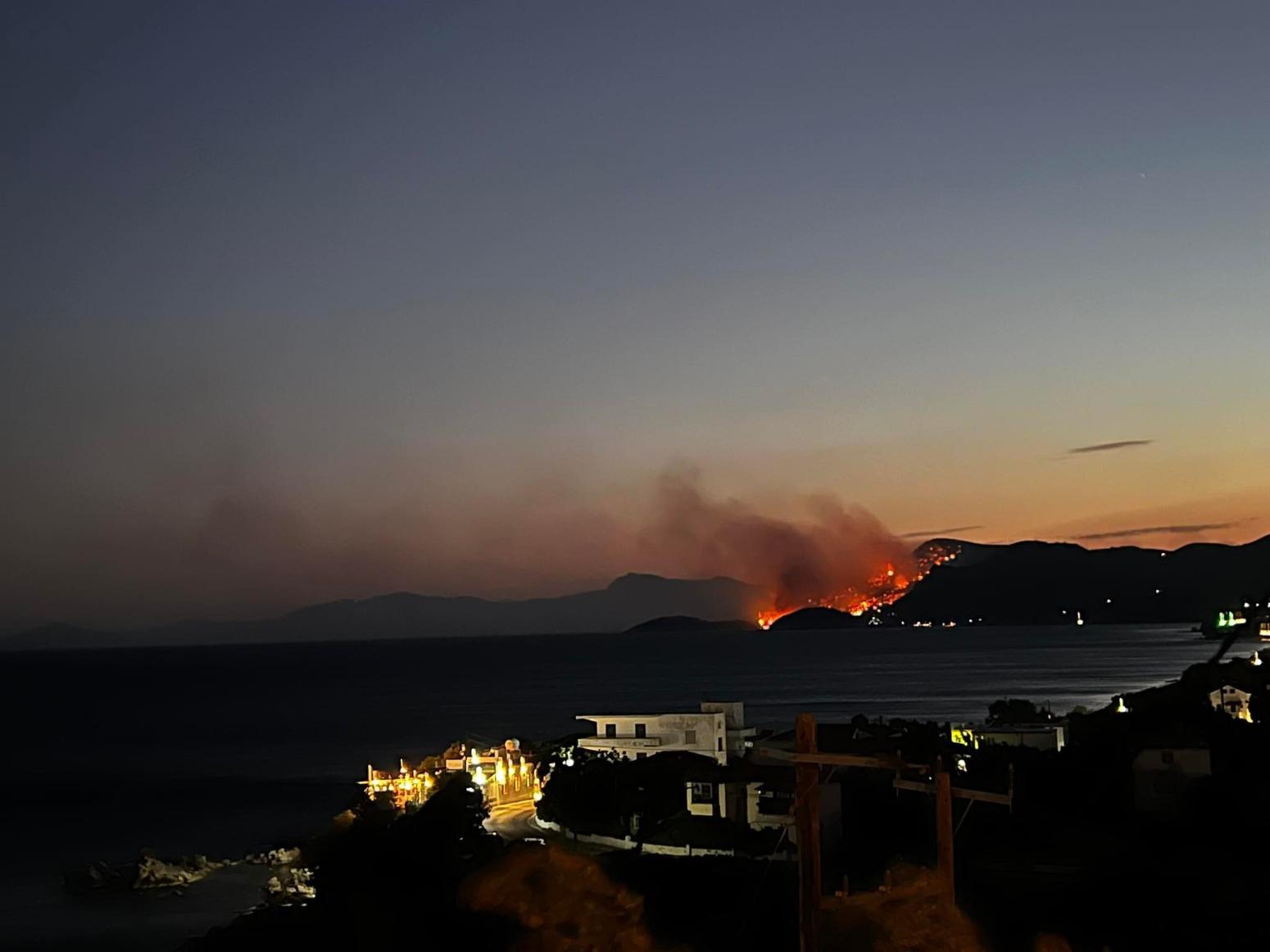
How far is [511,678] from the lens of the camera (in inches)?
4781

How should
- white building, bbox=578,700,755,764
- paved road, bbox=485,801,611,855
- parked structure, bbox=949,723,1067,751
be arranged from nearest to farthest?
paved road, bbox=485,801,611,855 → white building, bbox=578,700,755,764 → parked structure, bbox=949,723,1067,751

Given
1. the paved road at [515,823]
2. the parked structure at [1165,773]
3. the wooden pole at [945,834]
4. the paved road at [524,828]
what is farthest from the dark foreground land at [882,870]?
the paved road at [515,823]

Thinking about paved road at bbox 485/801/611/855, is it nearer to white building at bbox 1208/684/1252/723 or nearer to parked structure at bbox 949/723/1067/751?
parked structure at bbox 949/723/1067/751

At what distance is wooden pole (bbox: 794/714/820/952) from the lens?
905 centimetres

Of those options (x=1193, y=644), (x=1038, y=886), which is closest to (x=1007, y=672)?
(x=1193, y=644)

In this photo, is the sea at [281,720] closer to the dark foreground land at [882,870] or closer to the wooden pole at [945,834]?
the dark foreground land at [882,870]

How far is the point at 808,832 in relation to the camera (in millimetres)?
9070

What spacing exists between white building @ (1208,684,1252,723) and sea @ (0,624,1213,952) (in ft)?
76.1

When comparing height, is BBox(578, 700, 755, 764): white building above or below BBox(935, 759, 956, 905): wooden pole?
below

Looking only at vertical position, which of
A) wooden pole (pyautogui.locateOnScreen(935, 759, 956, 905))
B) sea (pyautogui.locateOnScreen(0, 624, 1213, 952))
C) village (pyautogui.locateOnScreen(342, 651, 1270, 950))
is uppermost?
wooden pole (pyautogui.locateOnScreen(935, 759, 956, 905))

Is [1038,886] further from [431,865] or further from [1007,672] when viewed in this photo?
[1007,672]

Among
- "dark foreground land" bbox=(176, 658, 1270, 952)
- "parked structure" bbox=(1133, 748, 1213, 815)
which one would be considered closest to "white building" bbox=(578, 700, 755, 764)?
"dark foreground land" bbox=(176, 658, 1270, 952)

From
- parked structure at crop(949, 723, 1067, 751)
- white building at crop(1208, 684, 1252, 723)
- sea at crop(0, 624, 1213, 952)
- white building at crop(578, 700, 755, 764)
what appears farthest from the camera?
white building at crop(1208, 684, 1252, 723)

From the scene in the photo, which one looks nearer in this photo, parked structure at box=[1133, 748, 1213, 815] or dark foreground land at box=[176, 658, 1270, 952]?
dark foreground land at box=[176, 658, 1270, 952]
